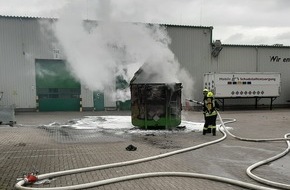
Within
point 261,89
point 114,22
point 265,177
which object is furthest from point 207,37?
point 265,177

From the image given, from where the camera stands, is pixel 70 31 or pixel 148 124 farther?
pixel 70 31

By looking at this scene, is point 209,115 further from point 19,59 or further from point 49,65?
point 19,59

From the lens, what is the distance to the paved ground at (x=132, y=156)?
6.21 metres

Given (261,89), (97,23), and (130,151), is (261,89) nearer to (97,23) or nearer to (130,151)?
(97,23)

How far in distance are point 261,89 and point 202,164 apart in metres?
19.6

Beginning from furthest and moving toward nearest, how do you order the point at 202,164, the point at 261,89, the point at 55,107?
1. the point at 261,89
2. the point at 55,107
3. the point at 202,164

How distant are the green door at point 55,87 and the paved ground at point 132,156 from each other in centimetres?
1025

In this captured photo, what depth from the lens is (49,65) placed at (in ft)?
76.1

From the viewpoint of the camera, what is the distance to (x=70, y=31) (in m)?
15.6

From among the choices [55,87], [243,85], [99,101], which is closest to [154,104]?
[99,101]

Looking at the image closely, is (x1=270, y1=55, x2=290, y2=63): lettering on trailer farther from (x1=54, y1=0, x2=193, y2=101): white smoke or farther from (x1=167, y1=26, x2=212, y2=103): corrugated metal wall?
(x1=54, y1=0, x2=193, y2=101): white smoke

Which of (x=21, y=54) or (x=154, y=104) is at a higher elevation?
(x=21, y=54)

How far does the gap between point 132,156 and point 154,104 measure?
499 cm

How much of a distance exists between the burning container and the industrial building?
892 cm
